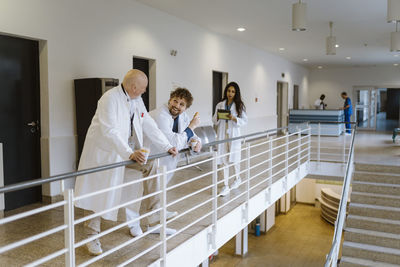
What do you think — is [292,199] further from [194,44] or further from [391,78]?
[194,44]

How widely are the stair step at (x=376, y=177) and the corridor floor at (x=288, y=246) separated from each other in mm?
3428

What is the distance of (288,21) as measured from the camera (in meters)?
7.98

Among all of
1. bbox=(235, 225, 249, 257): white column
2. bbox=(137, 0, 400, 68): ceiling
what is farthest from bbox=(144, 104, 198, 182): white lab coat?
bbox=(235, 225, 249, 257): white column

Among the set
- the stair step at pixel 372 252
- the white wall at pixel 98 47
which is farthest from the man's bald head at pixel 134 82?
the stair step at pixel 372 252

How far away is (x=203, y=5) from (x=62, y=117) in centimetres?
330

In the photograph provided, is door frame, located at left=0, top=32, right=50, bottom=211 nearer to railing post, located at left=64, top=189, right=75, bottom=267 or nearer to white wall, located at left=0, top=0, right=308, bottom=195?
white wall, located at left=0, top=0, right=308, bottom=195

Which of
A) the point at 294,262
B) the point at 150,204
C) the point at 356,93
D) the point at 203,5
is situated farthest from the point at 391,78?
the point at 150,204

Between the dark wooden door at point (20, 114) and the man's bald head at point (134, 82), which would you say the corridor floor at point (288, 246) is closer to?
the dark wooden door at point (20, 114)

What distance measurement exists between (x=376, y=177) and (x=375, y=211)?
79 cm

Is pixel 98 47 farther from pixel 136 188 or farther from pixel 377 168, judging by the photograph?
pixel 377 168

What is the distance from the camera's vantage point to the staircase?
6.53m

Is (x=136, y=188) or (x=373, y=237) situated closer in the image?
(x=136, y=188)

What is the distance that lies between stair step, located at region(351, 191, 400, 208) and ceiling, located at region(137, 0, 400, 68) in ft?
12.1

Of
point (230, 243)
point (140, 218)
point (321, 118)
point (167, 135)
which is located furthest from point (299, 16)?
point (321, 118)
